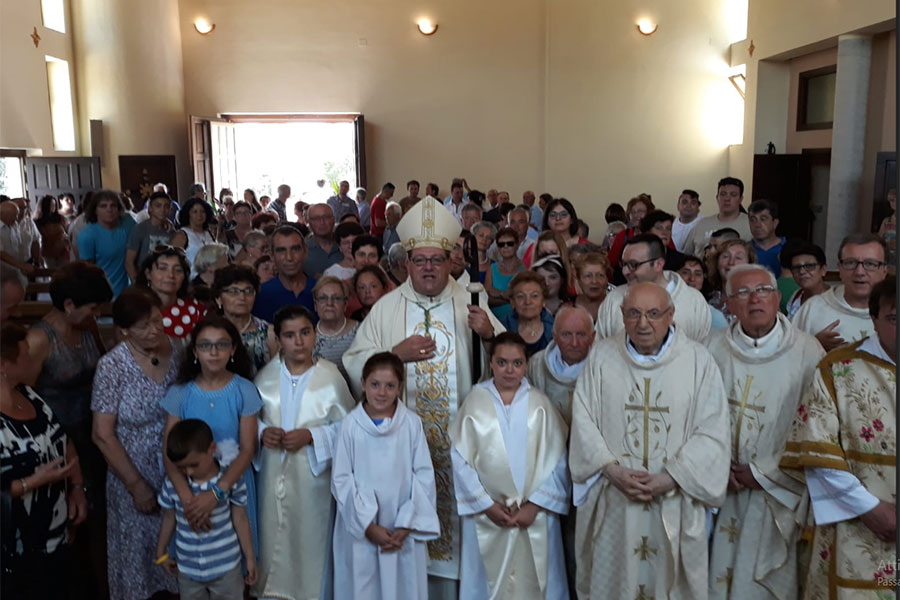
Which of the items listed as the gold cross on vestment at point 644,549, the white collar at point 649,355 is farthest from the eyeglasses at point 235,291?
the gold cross on vestment at point 644,549

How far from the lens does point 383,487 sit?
10.0 feet

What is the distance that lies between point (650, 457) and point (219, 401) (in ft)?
5.64

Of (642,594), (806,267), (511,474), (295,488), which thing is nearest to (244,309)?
(295,488)

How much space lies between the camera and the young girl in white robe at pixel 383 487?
119 inches

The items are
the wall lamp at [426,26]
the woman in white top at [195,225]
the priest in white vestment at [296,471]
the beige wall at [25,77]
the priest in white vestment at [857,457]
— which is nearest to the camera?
the priest in white vestment at [857,457]

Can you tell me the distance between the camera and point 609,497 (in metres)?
3.01

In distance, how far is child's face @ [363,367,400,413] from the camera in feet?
9.84

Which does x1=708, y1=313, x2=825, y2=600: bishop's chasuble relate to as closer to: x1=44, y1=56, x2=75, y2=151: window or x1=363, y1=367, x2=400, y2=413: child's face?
x1=363, y1=367, x2=400, y2=413: child's face

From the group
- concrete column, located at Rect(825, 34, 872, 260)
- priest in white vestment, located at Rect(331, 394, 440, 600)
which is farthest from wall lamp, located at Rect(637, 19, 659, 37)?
priest in white vestment, located at Rect(331, 394, 440, 600)

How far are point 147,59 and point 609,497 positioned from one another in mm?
11506

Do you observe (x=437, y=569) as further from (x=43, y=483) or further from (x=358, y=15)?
(x=358, y=15)

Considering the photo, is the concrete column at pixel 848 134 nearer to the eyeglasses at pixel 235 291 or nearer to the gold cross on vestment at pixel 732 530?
the gold cross on vestment at pixel 732 530

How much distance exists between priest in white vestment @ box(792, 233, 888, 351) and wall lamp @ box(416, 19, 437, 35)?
1095cm

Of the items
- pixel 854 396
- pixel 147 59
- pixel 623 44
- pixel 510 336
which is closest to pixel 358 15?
pixel 147 59
